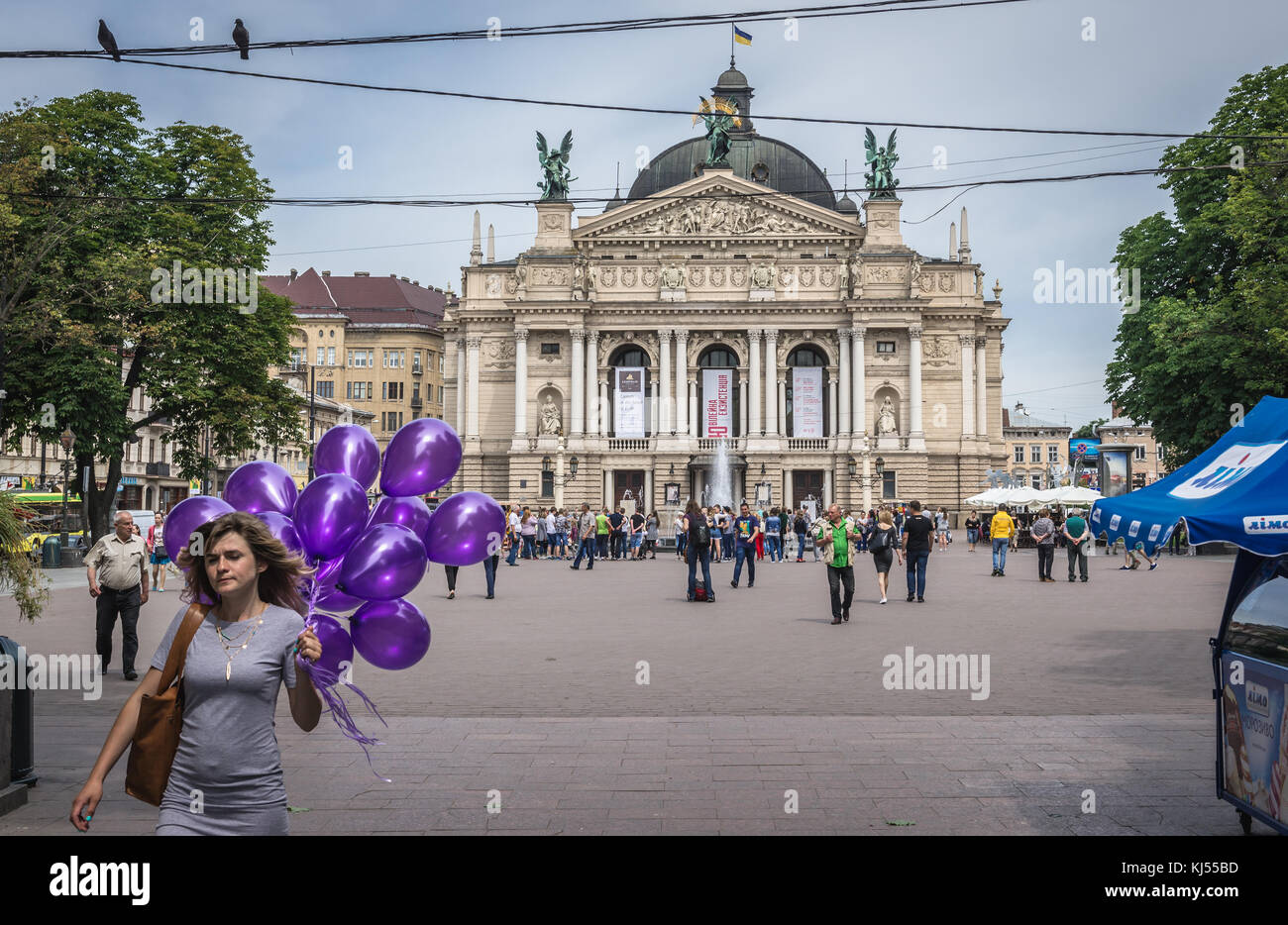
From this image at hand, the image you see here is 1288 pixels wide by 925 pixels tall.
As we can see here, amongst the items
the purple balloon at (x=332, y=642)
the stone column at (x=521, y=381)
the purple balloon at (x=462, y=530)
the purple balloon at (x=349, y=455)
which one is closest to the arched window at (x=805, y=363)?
the stone column at (x=521, y=381)

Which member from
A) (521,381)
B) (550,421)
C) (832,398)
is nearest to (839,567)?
(550,421)

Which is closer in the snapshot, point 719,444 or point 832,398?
point 719,444

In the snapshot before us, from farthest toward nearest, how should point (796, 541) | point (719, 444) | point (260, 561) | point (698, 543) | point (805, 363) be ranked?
point (805, 363) < point (719, 444) < point (796, 541) < point (698, 543) < point (260, 561)

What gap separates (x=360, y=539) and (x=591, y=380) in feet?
218

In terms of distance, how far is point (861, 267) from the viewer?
2810 inches

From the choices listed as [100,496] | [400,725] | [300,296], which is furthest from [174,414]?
[300,296]

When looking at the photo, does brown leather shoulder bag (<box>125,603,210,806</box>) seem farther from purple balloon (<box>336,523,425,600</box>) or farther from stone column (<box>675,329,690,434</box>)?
stone column (<box>675,329,690,434</box>)

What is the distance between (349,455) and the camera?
23.1 feet

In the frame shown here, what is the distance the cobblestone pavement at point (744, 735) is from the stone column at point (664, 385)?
53.2 meters

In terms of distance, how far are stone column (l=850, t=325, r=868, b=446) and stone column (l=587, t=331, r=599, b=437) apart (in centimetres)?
1653

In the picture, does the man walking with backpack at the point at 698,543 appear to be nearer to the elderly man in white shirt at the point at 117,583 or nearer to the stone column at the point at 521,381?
the elderly man in white shirt at the point at 117,583

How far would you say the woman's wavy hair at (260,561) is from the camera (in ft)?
14.1

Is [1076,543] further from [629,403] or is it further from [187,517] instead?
[629,403]

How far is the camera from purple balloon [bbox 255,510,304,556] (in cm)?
601
